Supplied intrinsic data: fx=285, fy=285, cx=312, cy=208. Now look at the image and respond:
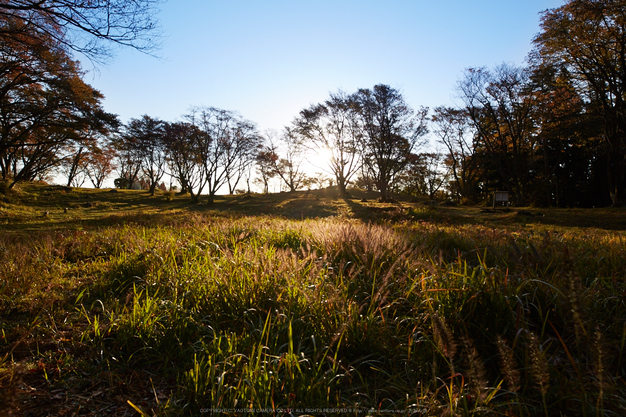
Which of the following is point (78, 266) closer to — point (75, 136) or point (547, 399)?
point (547, 399)

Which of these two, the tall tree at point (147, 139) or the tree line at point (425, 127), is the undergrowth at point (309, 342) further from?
the tall tree at point (147, 139)

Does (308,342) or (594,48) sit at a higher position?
(594,48)

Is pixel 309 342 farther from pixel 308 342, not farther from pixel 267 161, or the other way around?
pixel 267 161

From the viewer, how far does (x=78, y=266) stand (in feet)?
12.2

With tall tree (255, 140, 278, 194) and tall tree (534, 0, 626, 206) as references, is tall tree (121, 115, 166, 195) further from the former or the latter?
tall tree (534, 0, 626, 206)

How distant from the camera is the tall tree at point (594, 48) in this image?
45.4 ft

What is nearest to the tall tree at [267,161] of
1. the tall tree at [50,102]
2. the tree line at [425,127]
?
the tree line at [425,127]

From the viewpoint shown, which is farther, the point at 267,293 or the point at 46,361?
the point at 267,293

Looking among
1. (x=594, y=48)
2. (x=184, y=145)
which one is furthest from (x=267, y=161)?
(x=594, y=48)

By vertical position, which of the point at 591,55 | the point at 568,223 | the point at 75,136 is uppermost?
the point at 591,55

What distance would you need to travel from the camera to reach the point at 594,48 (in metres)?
15.6

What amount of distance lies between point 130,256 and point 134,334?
2034 mm

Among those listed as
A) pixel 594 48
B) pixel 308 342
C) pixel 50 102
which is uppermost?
pixel 594 48

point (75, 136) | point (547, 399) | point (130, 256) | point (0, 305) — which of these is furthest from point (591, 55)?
point (75, 136)
